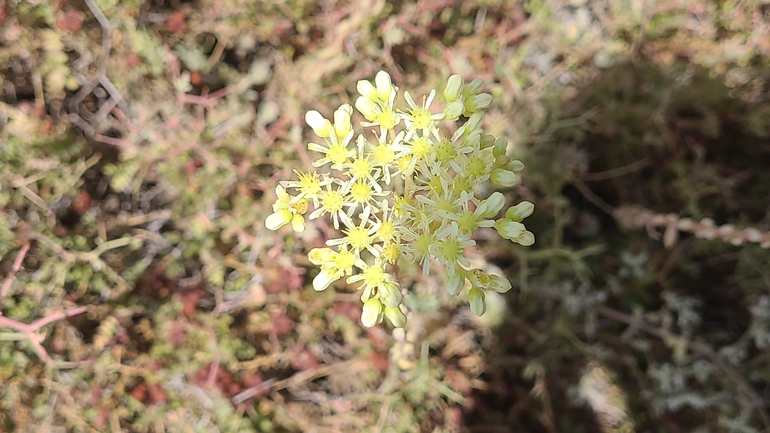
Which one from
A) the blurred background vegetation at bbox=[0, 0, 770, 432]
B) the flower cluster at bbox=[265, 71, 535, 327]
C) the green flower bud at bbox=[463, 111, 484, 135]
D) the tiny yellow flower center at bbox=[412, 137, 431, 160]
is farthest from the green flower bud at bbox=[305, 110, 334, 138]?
the blurred background vegetation at bbox=[0, 0, 770, 432]

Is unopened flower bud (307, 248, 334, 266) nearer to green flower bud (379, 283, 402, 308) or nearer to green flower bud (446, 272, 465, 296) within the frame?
green flower bud (379, 283, 402, 308)

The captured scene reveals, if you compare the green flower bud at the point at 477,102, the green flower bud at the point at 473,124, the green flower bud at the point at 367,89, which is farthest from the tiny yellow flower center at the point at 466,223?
the green flower bud at the point at 367,89

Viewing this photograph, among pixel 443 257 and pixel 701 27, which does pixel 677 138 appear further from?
pixel 443 257

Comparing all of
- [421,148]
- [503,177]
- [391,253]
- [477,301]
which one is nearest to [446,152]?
[421,148]

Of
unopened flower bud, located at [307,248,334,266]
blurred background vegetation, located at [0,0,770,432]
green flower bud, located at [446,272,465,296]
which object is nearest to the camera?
green flower bud, located at [446,272,465,296]

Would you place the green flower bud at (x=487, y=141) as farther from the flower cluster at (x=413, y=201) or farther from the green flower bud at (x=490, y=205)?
the green flower bud at (x=490, y=205)

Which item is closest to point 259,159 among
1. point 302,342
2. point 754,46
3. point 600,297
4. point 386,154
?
point 302,342

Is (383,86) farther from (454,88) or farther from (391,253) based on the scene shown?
(391,253)
